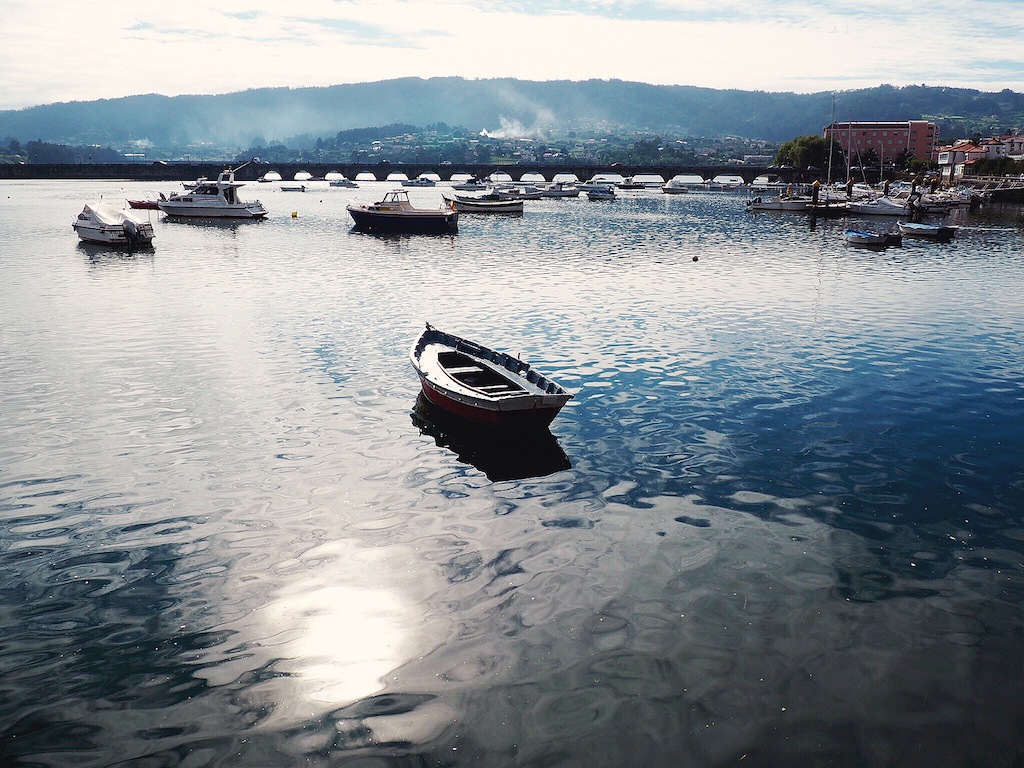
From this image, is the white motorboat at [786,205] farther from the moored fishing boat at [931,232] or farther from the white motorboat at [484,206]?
the white motorboat at [484,206]

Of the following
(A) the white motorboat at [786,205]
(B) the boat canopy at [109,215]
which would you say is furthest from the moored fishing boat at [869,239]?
(B) the boat canopy at [109,215]

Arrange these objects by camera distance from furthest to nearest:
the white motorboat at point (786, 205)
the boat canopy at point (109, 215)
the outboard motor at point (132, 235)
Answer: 1. the white motorboat at point (786, 205)
2. the boat canopy at point (109, 215)
3. the outboard motor at point (132, 235)

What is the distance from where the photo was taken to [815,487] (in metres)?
19.7

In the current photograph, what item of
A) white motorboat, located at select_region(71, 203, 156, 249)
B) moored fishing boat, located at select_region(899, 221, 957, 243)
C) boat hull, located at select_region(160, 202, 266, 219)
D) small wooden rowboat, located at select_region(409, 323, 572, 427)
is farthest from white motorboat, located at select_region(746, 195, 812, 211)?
small wooden rowboat, located at select_region(409, 323, 572, 427)

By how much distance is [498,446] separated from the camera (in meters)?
23.0

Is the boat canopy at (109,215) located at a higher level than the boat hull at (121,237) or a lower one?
higher

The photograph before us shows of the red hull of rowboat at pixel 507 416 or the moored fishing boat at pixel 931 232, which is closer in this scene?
the red hull of rowboat at pixel 507 416

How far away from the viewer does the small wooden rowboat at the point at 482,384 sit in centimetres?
2211

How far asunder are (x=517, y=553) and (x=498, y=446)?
685 cm

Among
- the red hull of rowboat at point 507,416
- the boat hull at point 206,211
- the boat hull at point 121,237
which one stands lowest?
the red hull of rowboat at point 507,416

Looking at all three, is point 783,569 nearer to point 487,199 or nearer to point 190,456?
point 190,456

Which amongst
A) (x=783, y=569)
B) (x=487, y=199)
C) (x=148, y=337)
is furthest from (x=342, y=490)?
(x=487, y=199)

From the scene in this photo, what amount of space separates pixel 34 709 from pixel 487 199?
450ft

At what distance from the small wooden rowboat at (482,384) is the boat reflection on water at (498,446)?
477 millimetres
